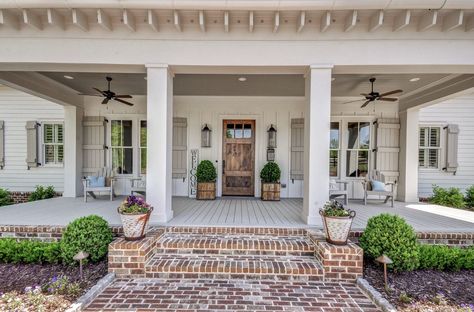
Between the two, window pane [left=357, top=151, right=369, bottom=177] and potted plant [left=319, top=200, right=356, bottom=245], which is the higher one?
window pane [left=357, top=151, right=369, bottom=177]

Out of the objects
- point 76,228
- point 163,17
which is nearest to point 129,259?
point 76,228

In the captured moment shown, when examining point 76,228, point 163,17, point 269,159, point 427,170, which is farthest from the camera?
point 427,170

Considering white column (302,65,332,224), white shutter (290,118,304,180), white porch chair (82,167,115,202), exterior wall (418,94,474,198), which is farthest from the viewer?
exterior wall (418,94,474,198)

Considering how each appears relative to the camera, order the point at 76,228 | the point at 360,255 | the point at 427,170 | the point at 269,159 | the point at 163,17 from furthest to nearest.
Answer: the point at 427,170, the point at 269,159, the point at 163,17, the point at 76,228, the point at 360,255

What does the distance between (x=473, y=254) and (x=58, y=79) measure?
320 inches

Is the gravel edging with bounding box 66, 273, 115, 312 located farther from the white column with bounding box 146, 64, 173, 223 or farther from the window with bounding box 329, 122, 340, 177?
the window with bounding box 329, 122, 340, 177

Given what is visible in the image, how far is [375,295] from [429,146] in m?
6.35

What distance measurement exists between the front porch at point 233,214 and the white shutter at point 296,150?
1060 millimetres

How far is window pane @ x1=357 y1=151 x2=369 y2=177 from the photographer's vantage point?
259 inches

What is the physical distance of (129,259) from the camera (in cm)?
289

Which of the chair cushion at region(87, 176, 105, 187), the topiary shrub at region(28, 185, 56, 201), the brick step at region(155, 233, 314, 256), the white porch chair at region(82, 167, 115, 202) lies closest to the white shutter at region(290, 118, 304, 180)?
the brick step at region(155, 233, 314, 256)

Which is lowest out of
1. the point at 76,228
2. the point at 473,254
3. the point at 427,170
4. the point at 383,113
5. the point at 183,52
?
the point at 473,254

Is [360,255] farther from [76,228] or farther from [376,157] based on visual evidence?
[376,157]

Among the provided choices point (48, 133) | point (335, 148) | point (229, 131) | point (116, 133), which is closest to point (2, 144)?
point (48, 133)
